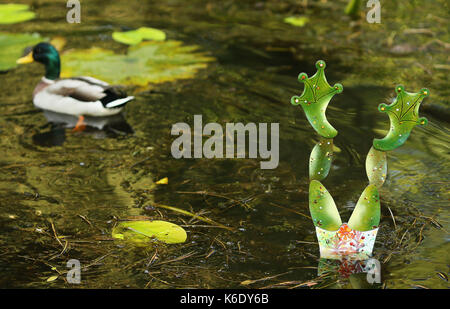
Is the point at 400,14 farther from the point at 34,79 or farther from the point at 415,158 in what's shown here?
the point at 34,79

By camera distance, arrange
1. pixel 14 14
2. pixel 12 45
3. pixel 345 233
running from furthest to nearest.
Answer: pixel 14 14 → pixel 12 45 → pixel 345 233

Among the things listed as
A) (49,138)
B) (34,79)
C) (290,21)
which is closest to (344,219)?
(49,138)

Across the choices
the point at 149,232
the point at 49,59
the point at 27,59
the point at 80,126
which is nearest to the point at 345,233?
the point at 149,232

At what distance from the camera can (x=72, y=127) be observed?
5.64 meters

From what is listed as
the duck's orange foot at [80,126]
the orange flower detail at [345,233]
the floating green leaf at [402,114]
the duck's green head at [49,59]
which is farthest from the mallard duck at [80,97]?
the floating green leaf at [402,114]

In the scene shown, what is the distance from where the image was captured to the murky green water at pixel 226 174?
359 centimetres

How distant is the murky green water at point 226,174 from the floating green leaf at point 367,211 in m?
0.25

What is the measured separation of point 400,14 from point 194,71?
3064 mm

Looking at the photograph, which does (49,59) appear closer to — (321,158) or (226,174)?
(226,174)

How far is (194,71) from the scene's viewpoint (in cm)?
637

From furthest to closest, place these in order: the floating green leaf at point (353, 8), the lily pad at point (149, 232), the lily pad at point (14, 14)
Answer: the floating green leaf at point (353, 8)
the lily pad at point (14, 14)
the lily pad at point (149, 232)

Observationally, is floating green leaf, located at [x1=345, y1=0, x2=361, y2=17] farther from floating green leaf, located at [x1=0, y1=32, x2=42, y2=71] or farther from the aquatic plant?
the aquatic plant

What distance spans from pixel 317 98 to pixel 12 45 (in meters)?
4.62

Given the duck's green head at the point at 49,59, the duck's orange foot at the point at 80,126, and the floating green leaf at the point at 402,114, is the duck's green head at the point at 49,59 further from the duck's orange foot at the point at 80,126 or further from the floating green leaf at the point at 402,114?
the floating green leaf at the point at 402,114
